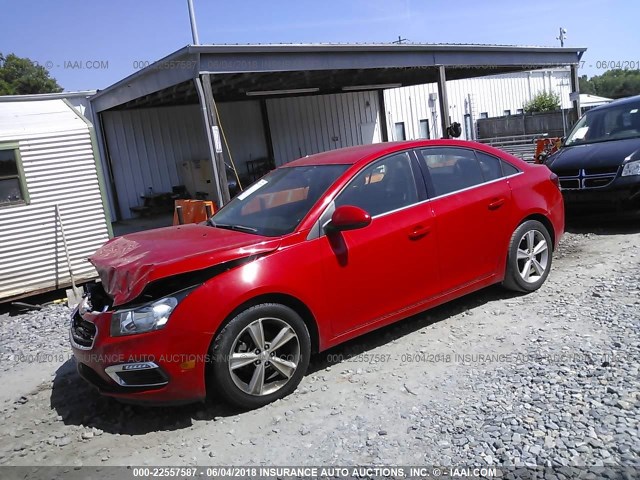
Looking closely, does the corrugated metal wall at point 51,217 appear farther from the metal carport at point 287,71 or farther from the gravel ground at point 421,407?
the gravel ground at point 421,407

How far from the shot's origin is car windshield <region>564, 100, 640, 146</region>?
26.6 ft

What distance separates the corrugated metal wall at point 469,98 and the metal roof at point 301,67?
3859mm

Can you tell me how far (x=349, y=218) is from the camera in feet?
12.5

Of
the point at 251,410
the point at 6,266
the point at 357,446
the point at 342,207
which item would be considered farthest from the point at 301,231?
the point at 6,266

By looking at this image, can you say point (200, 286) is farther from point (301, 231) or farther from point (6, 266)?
point (6, 266)

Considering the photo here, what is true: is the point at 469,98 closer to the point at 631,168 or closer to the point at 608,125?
the point at 608,125

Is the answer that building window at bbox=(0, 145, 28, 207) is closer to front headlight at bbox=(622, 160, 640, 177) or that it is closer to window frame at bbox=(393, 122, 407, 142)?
front headlight at bbox=(622, 160, 640, 177)

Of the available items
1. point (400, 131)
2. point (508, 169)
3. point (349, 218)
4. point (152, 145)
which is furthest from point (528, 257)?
point (400, 131)

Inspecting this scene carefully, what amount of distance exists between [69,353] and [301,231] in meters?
2.87

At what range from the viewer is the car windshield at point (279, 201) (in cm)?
409

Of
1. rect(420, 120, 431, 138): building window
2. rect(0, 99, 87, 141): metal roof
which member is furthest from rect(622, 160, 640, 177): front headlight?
rect(420, 120, 431, 138): building window

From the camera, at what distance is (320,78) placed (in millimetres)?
15602

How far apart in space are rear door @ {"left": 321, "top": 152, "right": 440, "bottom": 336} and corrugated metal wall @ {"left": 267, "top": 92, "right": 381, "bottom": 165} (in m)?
15.7

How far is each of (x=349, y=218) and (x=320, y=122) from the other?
59.0ft
